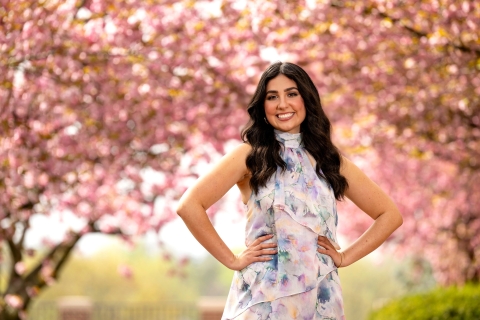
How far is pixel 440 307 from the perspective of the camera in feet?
24.0

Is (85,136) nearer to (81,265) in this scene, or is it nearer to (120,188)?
(120,188)

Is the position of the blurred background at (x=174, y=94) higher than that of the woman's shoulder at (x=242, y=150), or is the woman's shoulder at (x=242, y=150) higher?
the woman's shoulder at (x=242, y=150)

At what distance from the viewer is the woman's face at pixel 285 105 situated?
3.28 meters

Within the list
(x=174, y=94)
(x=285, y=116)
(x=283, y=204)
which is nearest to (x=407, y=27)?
(x=174, y=94)

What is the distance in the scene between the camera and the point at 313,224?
311cm

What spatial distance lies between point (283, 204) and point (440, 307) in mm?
4705

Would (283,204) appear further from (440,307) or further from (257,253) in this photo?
(440,307)

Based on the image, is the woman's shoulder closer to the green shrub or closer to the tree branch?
the tree branch

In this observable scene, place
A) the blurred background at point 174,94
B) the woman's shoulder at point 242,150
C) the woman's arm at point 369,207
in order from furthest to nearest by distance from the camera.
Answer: the blurred background at point 174,94, the woman's arm at point 369,207, the woman's shoulder at point 242,150

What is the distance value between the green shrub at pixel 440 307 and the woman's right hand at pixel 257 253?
422cm

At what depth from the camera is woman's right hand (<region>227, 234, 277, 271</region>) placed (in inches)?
122

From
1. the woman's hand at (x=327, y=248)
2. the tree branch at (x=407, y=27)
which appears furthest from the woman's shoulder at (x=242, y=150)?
the tree branch at (x=407, y=27)

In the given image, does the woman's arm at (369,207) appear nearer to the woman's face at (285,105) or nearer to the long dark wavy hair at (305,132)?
the long dark wavy hair at (305,132)

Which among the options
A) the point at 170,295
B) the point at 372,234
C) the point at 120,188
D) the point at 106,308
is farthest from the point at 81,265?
the point at 372,234
